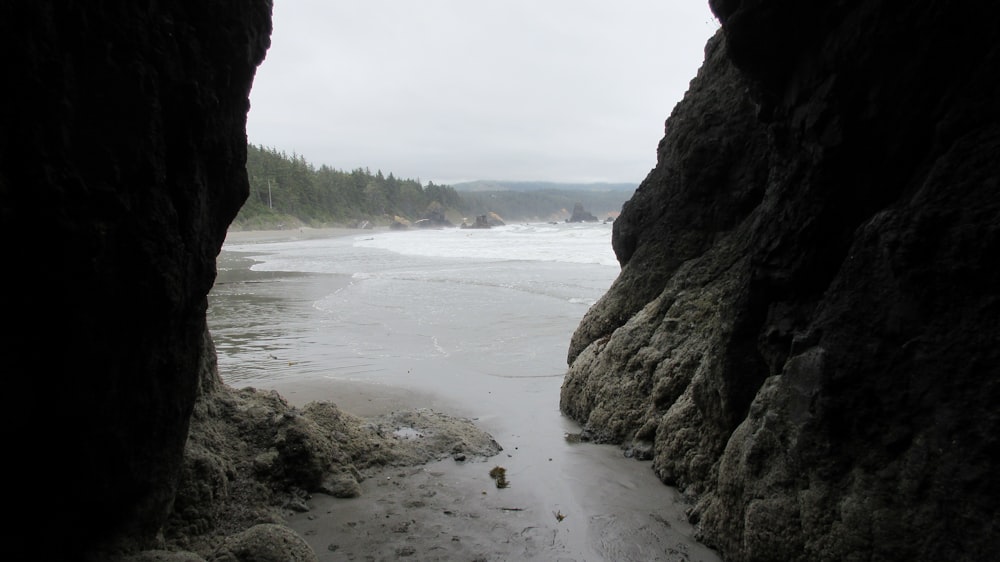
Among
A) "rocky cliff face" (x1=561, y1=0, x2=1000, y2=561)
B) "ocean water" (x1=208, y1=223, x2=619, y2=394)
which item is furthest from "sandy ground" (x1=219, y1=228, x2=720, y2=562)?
"ocean water" (x1=208, y1=223, x2=619, y2=394)

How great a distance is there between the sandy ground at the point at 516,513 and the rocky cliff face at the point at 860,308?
0.30m

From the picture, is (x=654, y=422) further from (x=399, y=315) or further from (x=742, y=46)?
(x=399, y=315)

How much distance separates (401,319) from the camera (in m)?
12.4

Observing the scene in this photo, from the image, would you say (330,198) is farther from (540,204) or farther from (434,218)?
(540,204)

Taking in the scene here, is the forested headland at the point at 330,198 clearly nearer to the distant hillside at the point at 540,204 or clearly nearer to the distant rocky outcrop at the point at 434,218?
the distant rocky outcrop at the point at 434,218

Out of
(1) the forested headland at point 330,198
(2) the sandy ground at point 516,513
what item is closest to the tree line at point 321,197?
(1) the forested headland at point 330,198

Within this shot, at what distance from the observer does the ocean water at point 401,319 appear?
872 centimetres

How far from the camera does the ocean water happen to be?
28.6 feet

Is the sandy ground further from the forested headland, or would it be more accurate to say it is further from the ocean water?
the forested headland

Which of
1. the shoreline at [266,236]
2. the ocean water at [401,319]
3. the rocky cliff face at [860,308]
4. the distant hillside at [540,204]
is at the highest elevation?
the distant hillside at [540,204]

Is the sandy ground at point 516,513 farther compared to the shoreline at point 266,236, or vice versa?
the shoreline at point 266,236

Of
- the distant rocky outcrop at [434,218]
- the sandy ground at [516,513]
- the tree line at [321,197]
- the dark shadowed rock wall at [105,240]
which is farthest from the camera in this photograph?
the distant rocky outcrop at [434,218]

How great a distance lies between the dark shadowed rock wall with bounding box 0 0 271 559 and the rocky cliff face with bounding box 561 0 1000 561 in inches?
119

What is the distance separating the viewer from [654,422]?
534 cm
